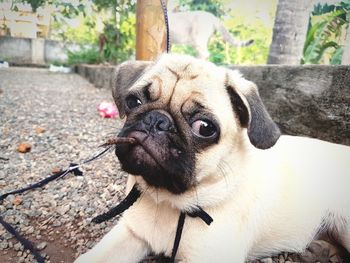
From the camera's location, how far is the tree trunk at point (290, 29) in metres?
4.96

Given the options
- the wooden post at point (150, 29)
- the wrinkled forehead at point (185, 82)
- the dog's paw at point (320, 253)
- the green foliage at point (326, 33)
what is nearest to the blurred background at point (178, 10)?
the green foliage at point (326, 33)

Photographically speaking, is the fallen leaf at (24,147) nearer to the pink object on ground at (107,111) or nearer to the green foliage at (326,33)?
the pink object on ground at (107,111)

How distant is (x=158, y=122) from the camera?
1571 millimetres

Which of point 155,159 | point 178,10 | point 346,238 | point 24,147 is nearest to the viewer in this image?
point 155,159

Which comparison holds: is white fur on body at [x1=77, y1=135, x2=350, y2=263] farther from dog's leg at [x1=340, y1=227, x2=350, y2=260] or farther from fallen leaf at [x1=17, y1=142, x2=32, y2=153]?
fallen leaf at [x1=17, y1=142, x2=32, y2=153]

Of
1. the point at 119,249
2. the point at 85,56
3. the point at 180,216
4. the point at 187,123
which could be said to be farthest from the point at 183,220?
the point at 85,56

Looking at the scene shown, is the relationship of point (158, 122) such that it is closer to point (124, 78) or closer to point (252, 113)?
point (252, 113)

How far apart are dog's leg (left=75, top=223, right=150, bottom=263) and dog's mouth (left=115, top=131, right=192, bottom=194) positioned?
1.68ft

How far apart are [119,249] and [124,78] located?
1.08 metres

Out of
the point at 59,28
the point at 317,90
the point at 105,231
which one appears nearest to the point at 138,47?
the point at 317,90

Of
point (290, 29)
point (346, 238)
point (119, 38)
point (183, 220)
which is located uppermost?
point (290, 29)

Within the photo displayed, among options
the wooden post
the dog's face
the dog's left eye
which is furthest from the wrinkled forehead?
the wooden post

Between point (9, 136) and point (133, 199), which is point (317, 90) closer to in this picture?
point (133, 199)

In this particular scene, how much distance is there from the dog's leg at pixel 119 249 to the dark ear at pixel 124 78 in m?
0.75
